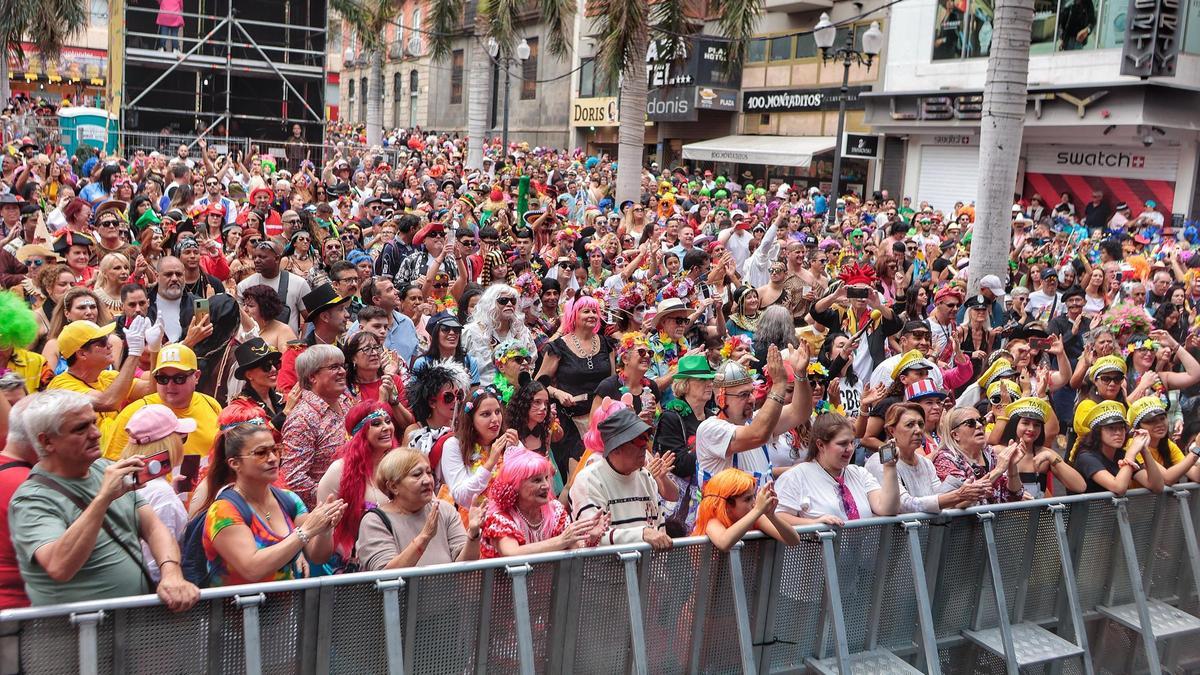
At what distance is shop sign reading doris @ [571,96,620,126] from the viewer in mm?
42375

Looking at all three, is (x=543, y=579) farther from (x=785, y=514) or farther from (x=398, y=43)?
(x=398, y=43)

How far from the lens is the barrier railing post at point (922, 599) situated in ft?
17.0

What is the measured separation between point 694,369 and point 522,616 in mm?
2213

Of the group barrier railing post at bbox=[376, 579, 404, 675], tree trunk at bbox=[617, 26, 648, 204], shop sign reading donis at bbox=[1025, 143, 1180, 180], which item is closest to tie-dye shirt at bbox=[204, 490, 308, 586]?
barrier railing post at bbox=[376, 579, 404, 675]

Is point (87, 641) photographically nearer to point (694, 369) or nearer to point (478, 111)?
point (694, 369)

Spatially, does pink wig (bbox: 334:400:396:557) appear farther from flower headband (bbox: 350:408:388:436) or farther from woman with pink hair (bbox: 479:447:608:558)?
woman with pink hair (bbox: 479:447:608:558)

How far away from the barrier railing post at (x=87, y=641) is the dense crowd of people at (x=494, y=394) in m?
0.14

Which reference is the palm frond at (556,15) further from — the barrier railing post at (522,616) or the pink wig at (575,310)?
the barrier railing post at (522,616)

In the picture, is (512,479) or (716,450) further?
(716,450)

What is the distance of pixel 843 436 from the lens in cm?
521

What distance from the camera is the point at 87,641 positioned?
11.4ft

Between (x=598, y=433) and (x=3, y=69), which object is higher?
(x=3, y=69)

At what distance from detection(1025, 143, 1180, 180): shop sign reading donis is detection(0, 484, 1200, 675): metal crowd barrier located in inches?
873

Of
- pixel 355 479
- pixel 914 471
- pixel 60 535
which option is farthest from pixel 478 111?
pixel 60 535
